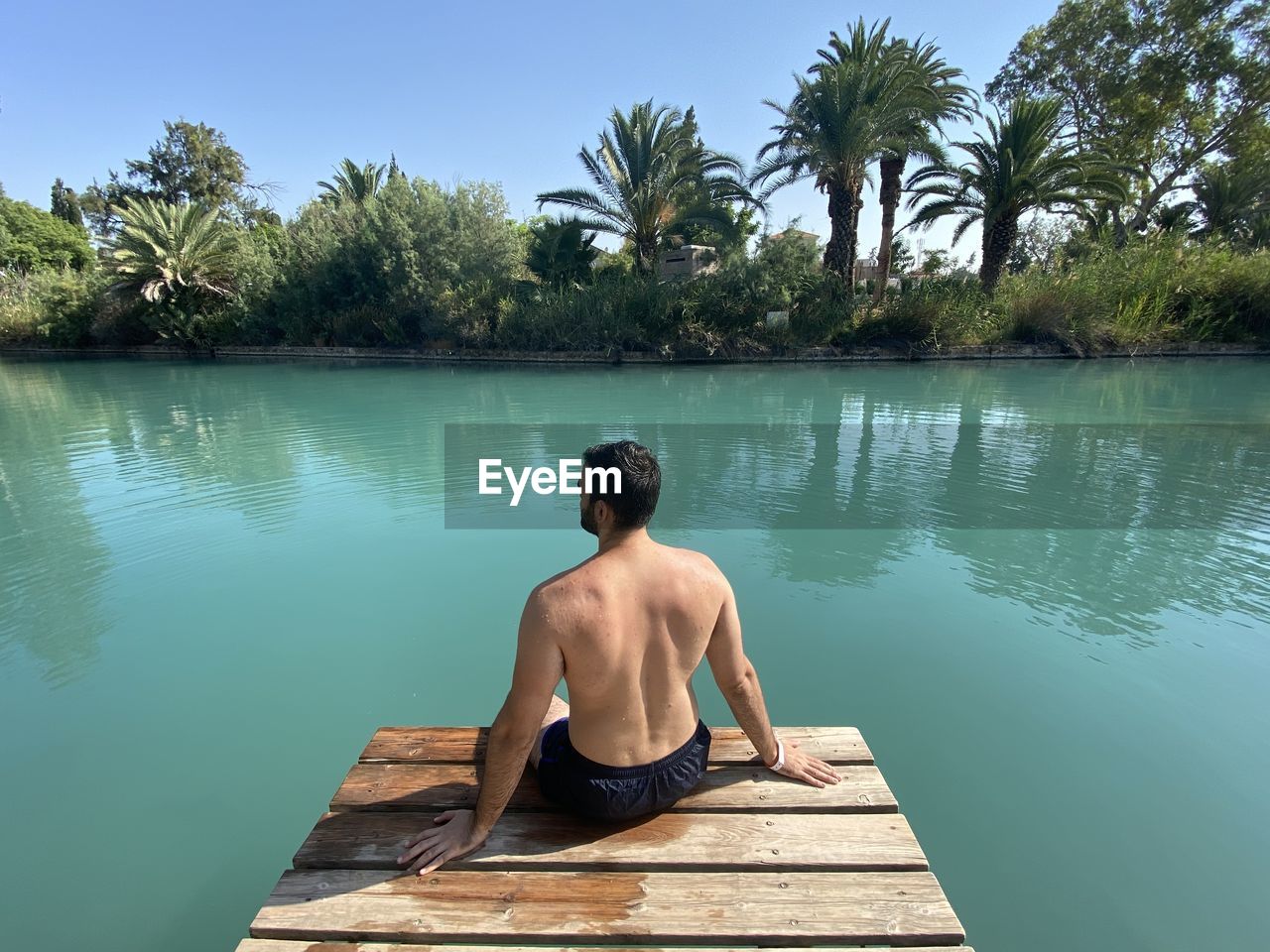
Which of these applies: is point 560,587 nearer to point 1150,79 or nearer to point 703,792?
point 703,792

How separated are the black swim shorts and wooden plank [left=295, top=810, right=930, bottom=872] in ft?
0.21

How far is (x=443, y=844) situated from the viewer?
178 centimetres

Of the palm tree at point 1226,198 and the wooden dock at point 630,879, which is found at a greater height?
the palm tree at point 1226,198

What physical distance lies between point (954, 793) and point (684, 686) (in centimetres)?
180

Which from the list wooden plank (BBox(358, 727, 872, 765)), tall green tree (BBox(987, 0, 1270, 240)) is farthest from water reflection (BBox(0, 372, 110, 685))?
tall green tree (BBox(987, 0, 1270, 240))

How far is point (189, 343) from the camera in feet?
87.0

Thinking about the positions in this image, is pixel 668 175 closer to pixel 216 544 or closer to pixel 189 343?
pixel 216 544

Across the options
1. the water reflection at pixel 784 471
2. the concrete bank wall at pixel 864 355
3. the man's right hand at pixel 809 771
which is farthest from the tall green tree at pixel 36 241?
the man's right hand at pixel 809 771

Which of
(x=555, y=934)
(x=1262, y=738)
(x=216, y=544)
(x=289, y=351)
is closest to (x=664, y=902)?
(x=555, y=934)

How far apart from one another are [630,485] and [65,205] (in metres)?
65.9

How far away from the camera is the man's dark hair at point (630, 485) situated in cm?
167

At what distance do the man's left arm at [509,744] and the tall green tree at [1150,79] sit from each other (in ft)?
91.5

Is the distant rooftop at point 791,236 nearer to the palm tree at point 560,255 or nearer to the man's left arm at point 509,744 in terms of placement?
the palm tree at point 560,255

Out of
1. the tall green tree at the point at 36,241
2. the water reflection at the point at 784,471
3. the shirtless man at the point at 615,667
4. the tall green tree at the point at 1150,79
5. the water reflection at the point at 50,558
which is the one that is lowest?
the water reflection at the point at 50,558
